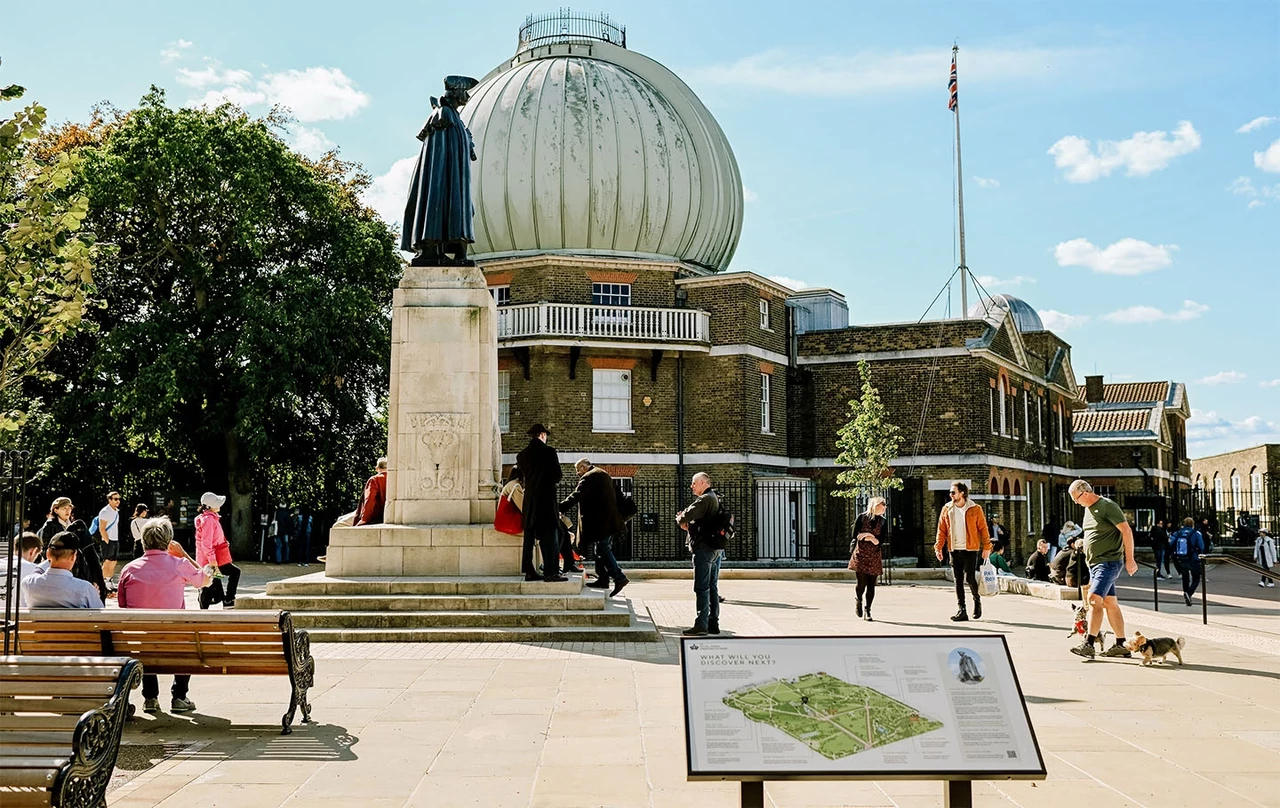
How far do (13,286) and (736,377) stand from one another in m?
24.8

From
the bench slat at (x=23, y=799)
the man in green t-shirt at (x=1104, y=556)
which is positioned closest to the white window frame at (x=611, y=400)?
the man in green t-shirt at (x=1104, y=556)

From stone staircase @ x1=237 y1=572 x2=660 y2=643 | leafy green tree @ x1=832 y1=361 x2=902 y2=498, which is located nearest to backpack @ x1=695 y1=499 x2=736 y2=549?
stone staircase @ x1=237 y1=572 x2=660 y2=643

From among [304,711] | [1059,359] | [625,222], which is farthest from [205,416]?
[1059,359]

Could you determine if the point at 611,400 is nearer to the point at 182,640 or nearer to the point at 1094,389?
the point at 182,640

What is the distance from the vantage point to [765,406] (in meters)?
33.4

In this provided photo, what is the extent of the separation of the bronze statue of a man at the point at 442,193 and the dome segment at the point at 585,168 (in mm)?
18231

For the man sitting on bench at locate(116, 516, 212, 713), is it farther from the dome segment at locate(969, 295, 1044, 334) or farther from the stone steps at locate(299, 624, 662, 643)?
the dome segment at locate(969, 295, 1044, 334)

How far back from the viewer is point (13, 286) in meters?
8.20

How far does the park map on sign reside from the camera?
4.12 meters

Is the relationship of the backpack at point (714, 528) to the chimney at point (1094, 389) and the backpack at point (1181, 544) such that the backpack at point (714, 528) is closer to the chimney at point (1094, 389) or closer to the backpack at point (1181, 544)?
the backpack at point (1181, 544)

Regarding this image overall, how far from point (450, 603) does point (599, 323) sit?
19382 millimetres

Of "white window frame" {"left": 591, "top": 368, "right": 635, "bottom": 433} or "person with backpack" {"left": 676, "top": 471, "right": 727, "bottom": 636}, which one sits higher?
"white window frame" {"left": 591, "top": 368, "right": 635, "bottom": 433}

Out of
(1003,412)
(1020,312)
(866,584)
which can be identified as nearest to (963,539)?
(866,584)

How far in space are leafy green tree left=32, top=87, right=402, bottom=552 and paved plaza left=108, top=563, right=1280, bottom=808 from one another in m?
17.7
